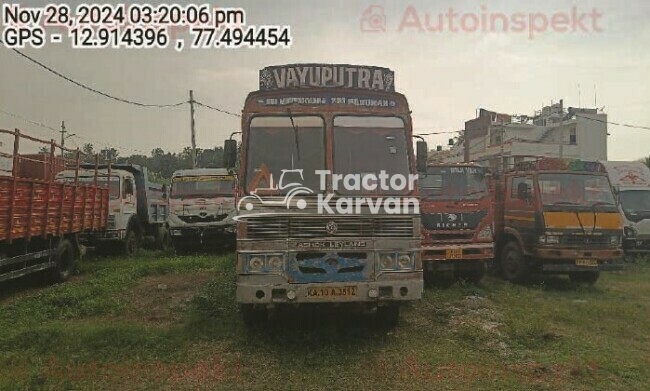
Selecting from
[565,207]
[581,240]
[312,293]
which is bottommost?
[312,293]

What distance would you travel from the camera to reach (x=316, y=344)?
6.27 m

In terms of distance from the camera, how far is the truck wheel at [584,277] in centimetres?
1080

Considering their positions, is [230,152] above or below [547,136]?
below

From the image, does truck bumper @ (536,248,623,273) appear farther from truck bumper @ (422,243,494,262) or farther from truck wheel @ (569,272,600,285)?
truck bumper @ (422,243,494,262)

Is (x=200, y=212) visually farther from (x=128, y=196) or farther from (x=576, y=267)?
(x=576, y=267)

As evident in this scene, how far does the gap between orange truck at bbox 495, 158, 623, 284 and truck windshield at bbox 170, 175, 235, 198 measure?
26.0 ft

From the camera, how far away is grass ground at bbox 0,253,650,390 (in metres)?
5.27

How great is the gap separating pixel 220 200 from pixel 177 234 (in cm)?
146

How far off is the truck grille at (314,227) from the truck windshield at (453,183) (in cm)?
410

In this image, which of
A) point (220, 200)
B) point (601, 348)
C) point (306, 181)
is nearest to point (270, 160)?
point (306, 181)

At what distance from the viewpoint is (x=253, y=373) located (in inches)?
214

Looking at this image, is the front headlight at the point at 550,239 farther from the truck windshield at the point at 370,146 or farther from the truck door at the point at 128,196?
the truck door at the point at 128,196

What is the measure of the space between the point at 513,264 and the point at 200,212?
818 cm

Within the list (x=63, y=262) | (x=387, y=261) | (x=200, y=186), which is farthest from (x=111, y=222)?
(x=387, y=261)
